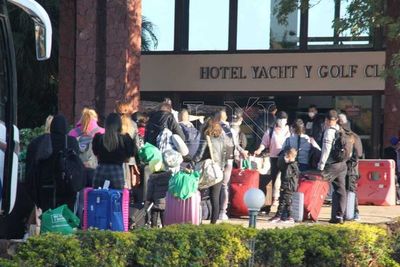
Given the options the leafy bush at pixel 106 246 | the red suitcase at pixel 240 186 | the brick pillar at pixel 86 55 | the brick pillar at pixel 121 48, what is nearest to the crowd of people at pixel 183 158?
the red suitcase at pixel 240 186

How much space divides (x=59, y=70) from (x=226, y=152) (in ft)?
33.6

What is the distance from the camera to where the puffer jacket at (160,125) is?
46.3 feet

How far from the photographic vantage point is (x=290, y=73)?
1034 inches

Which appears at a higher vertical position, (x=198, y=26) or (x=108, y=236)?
(x=198, y=26)

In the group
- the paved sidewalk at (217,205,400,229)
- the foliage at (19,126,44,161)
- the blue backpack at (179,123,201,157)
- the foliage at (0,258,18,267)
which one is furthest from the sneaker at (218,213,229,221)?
the foliage at (0,258,18,267)

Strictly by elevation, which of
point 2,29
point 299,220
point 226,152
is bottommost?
point 299,220

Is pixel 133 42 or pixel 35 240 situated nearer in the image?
pixel 35 240

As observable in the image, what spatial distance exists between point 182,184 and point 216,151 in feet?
4.65

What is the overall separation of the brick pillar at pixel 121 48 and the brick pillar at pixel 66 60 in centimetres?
337

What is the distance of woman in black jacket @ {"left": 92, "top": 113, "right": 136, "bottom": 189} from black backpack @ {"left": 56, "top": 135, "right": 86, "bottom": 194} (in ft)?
2.62

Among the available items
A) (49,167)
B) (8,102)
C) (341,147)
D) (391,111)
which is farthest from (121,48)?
(8,102)

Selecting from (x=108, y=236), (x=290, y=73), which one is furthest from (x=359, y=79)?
(x=108, y=236)

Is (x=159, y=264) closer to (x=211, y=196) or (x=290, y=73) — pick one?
(x=211, y=196)

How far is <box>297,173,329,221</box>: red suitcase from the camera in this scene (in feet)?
51.4
